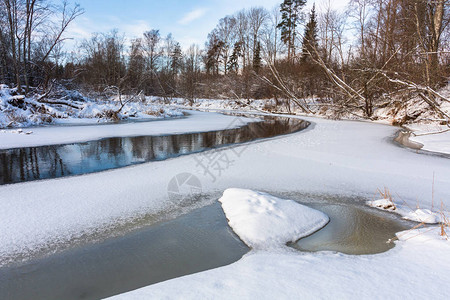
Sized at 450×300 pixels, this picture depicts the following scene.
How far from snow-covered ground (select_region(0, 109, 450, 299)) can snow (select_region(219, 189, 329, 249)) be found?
0.83ft

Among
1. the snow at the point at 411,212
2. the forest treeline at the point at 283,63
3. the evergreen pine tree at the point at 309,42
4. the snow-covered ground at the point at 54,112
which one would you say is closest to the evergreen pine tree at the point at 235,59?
the forest treeline at the point at 283,63

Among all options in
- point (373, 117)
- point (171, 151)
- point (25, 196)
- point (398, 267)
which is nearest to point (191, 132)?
point (171, 151)

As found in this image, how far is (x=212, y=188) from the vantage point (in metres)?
3.91

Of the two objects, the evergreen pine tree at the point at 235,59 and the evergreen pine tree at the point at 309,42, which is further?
the evergreen pine tree at the point at 235,59

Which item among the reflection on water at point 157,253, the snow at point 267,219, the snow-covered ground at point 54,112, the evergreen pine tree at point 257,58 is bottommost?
the reflection on water at point 157,253

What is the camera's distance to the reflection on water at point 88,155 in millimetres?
4652

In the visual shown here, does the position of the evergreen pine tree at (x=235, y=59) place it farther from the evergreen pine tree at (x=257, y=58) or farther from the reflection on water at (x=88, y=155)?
the reflection on water at (x=88, y=155)

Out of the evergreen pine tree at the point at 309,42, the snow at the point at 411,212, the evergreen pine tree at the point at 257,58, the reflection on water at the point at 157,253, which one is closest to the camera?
the reflection on water at the point at 157,253

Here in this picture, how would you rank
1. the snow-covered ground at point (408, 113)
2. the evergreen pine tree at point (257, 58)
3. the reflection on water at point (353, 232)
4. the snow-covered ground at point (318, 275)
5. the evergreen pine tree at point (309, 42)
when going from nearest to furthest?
the snow-covered ground at point (318, 275) → the reflection on water at point (353, 232) → the snow-covered ground at point (408, 113) → the evergreen pine tree at point (309, 42) → the evergreen pine tree at point (257, 58)

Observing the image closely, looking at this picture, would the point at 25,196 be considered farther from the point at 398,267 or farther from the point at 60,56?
the point at 60,56

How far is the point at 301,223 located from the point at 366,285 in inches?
42.2

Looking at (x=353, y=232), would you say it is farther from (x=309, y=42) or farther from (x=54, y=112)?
(x=309, y=42)

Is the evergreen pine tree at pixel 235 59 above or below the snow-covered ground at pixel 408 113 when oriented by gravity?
above

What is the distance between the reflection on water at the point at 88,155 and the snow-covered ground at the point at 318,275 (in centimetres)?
373
